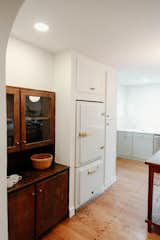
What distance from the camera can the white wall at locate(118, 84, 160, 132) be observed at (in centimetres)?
532

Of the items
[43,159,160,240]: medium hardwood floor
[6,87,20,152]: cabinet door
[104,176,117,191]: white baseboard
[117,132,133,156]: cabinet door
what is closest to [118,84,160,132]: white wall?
[117,132,133,156]: cabinet door

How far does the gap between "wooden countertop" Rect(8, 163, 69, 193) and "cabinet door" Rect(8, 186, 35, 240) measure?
0.18 ft

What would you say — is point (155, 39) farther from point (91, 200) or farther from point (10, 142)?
point (91, 200)

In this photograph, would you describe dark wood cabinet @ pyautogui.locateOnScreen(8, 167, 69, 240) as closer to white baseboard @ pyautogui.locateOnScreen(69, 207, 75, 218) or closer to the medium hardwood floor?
white baseboard @ pyautogui.locateOnScreen(69, 207, 75, 218)

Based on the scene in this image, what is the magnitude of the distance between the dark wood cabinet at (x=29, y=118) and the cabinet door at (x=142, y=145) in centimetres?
337

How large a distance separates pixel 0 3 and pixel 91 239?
2.35m

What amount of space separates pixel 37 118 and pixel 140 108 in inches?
166

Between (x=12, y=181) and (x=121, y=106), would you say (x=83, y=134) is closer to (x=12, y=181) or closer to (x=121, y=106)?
(x=12, y=181)

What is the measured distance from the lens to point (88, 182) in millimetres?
2711

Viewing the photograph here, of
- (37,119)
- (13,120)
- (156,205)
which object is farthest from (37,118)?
(156,205)

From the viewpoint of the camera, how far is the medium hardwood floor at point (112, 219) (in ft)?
6.80

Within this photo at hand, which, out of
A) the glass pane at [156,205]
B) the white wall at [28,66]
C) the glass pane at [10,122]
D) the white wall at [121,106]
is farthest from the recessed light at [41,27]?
the white wall at [121,106]

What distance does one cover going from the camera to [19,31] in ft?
6.00

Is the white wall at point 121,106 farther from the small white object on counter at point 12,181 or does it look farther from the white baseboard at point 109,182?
the small white object on counter at point 12,181
